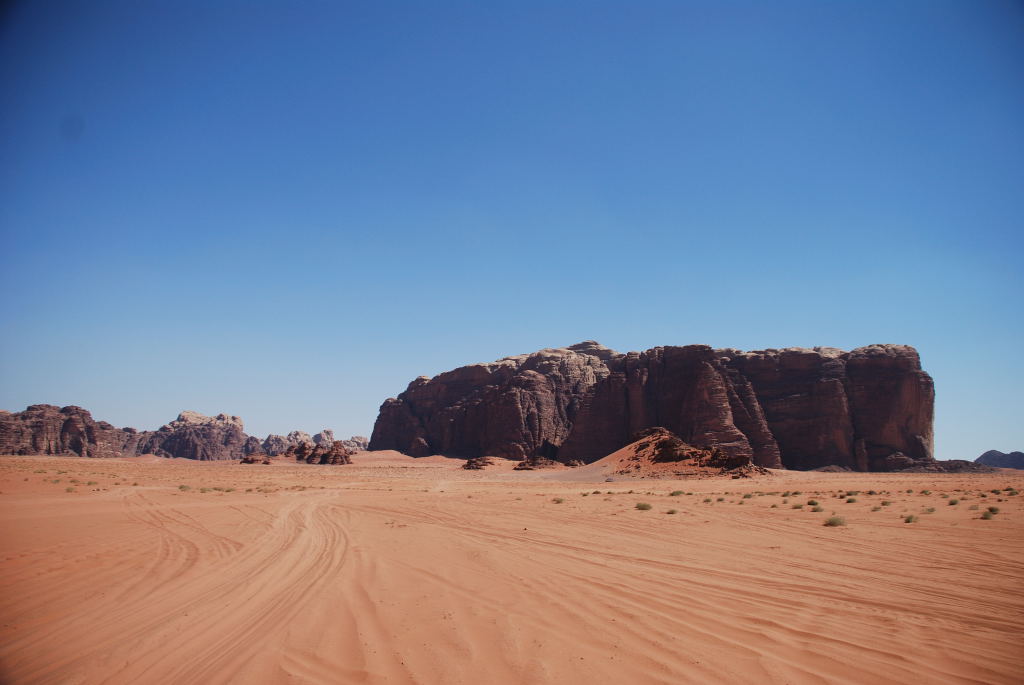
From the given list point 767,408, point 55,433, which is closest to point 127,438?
point 55,433

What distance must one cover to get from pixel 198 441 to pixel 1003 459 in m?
174

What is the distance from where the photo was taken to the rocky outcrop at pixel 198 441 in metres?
126

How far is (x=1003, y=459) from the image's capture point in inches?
3979

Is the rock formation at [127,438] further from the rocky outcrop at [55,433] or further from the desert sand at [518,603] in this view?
Result: the desert sand at [518,603]

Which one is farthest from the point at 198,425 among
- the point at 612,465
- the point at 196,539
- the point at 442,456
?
the point at 196,539

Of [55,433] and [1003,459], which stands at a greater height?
[55,433]

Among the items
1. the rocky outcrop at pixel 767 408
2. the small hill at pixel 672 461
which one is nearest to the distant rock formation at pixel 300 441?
the rocky outcrop at pixel 767 408

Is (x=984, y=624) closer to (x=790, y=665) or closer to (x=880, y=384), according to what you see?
(x=790, y=665)

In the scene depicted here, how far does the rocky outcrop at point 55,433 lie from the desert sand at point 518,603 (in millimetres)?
111486

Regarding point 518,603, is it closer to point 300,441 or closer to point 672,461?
point 672,461

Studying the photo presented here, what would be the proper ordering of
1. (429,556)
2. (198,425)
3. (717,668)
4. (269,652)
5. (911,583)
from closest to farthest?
1. (717,668)
2. (269,652)
3. (911,583)
4. (429,556)
5. (198,425)

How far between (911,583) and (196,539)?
1303cm

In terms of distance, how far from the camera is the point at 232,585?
24.4 ft

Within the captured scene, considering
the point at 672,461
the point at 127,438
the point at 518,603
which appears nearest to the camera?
the point at 518,603
